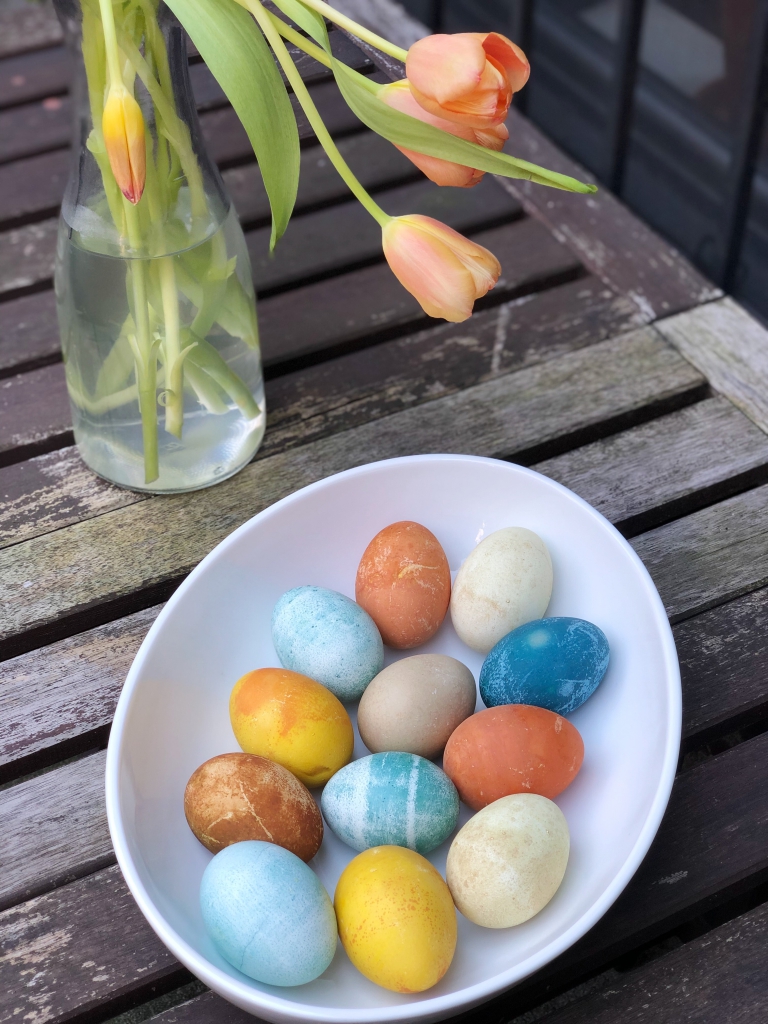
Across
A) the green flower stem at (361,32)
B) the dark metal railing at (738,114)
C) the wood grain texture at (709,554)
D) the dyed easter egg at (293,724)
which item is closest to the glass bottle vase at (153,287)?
the green flower stem at (361,32)

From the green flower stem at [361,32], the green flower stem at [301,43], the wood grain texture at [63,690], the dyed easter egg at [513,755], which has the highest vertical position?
the green flower stem at [361,32]

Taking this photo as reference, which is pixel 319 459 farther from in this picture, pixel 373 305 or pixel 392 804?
pixel 392 804

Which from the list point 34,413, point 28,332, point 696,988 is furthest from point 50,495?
point 696,988

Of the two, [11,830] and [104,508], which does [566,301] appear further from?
[11,830]

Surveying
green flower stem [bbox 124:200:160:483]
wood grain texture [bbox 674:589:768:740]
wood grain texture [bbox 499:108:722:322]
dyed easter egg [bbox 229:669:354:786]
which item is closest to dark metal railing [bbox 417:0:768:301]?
wood grain texture [bbox 499:108:722:322]

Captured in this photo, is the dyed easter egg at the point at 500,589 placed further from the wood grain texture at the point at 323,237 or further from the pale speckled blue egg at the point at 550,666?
the wood grain texture at the point at 323,237

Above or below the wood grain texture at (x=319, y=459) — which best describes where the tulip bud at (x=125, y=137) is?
above

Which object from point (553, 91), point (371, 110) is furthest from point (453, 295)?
point (553, 91)
